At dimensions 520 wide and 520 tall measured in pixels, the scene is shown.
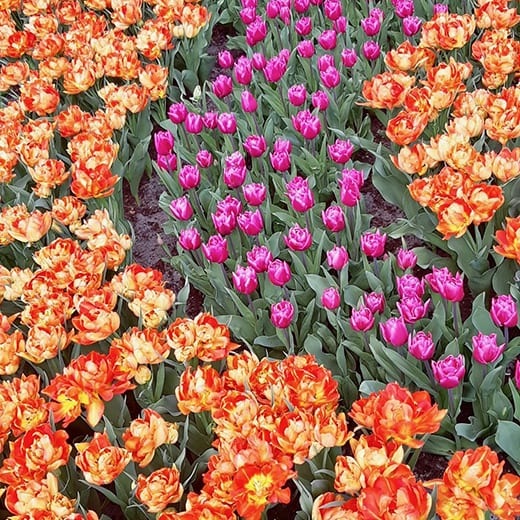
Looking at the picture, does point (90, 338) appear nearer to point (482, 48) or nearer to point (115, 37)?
point (482, 48)

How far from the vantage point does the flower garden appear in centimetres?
149

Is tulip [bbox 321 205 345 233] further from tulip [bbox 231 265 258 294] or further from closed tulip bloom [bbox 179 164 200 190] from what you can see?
closed tulip bloom [bbox 179 164 200 190]

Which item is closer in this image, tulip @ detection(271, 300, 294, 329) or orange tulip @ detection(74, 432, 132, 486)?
orange tulip @ detection(74, 432, 132, 486)

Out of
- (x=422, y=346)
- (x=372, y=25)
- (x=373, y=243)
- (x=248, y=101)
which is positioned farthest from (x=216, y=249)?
(x=372, y=25)

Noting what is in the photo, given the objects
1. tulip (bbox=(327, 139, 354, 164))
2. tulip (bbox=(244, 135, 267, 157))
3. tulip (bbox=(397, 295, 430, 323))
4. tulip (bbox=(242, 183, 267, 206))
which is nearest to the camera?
tulip (bbox=(397, 295, 430, 323))

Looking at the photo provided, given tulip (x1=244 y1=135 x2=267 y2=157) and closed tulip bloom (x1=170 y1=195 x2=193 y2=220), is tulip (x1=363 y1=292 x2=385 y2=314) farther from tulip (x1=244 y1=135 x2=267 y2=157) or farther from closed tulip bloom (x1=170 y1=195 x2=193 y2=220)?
tulip (x1=244 y1=135 x2=267 y2=157)

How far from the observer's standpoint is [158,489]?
152cm

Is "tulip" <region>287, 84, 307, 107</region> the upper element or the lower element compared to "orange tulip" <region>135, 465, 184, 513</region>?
upper

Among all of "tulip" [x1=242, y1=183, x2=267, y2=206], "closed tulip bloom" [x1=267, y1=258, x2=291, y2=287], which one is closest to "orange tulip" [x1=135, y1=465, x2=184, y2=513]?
"closed tulip bloom" [x1=267, y1=258, x2=291, y2=287]

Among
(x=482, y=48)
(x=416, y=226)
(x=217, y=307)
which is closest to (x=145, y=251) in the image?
(x=217, y=307)

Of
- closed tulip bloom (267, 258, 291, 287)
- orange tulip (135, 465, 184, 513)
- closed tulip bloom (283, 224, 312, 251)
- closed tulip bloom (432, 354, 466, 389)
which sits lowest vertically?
orange tulip (135, 465, 184, 513)

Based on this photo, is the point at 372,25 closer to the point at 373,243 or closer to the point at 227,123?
the point at 227,123

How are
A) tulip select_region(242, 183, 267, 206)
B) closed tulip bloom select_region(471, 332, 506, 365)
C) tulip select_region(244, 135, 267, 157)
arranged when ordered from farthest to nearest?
tulip select_region(244, 135, 267, 157) < tulip select_region(242, 183, 267, 206) < closed tulip bloom select_region(471, 332, 506, 365)

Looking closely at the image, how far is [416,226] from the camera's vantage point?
7.64ft
